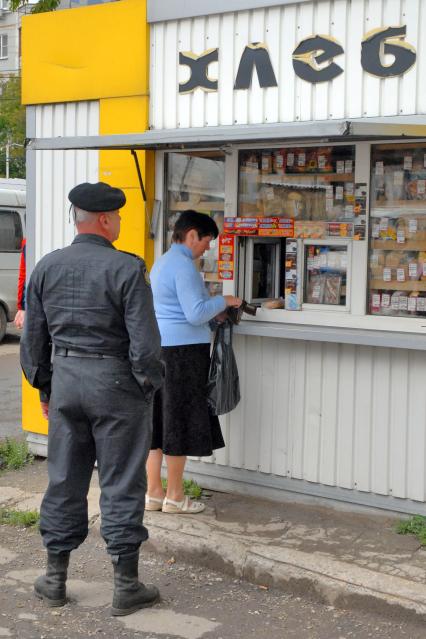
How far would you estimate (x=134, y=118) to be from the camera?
6.60 metres

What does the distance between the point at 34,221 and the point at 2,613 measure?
3416mm

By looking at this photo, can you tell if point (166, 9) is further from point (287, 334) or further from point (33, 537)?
point (33, 537)

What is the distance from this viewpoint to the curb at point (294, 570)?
4625 millimetres

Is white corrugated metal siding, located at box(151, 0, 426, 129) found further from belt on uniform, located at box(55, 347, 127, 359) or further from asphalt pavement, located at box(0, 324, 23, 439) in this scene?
asphalt pavement, located at box(0, 324, 23, 439)

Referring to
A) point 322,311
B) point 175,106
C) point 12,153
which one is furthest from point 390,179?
point 12,153

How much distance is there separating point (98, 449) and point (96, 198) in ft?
4.01

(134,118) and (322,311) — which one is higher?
(134,118)

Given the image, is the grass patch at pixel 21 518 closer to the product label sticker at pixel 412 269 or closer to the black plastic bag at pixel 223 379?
the black plastic bag at pixel 223 379

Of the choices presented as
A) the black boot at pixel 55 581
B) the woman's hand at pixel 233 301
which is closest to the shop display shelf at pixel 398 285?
the woman's hand at pixel 233 301

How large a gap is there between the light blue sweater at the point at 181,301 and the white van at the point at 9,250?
371 inches

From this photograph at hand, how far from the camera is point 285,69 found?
5914 millimetres

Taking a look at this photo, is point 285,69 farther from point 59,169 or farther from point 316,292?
point 59,169

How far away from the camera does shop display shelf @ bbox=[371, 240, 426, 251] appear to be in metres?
5.75

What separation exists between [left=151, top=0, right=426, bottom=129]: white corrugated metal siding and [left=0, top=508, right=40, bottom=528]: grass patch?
271cm
